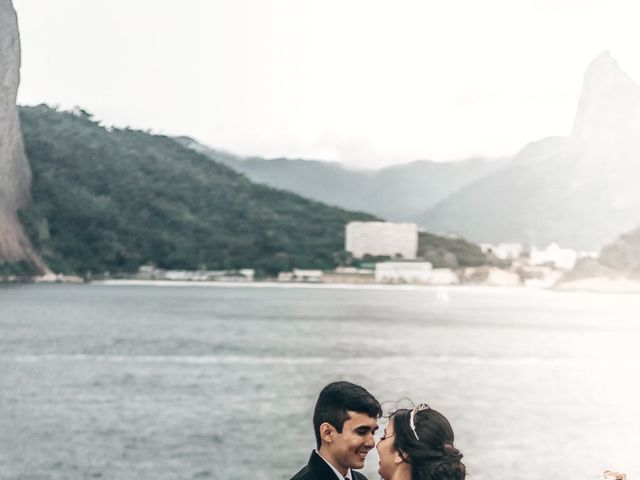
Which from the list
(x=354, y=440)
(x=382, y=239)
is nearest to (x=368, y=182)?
(x=382, y=239)

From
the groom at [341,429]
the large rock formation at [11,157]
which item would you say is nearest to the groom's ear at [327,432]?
the groom at [341,429]

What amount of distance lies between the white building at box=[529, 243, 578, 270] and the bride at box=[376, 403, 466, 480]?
35.1m

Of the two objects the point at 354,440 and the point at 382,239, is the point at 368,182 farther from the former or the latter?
the point at 354,440

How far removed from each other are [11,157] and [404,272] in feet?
58.5

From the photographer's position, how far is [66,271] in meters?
35.3

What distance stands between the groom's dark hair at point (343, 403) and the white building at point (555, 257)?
35.1 m

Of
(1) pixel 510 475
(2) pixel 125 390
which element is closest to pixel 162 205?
(2) pixel 125 390

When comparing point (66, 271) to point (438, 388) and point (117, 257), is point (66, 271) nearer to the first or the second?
point (117, 257)

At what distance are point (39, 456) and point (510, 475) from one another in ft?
20.8

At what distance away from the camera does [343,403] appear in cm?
131

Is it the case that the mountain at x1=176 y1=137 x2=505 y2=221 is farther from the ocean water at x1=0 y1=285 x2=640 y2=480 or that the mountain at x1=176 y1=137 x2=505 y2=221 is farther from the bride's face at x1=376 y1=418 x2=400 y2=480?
the bride's face at x1=376 y1=418 x2=400 y2=480

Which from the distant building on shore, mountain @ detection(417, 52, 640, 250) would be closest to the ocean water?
the distant building on shore

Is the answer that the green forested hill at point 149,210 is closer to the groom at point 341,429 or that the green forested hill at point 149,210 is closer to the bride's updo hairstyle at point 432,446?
the groom at point 341,429

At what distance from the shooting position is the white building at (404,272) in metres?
37.9
